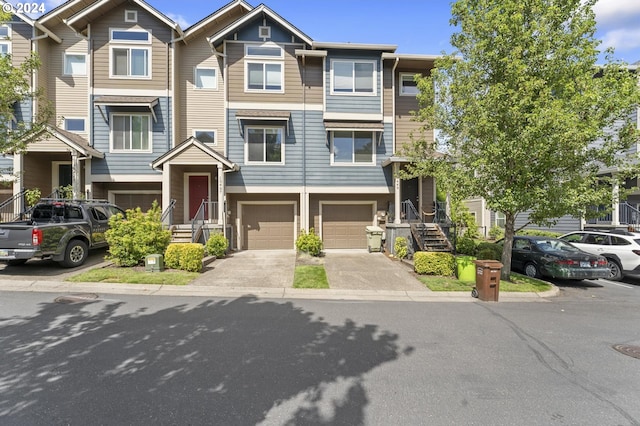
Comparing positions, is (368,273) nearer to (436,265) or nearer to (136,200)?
(436,265)

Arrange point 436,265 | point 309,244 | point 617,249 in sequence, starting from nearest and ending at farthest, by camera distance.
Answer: point 436,265 → point 617,249 → point 309,244

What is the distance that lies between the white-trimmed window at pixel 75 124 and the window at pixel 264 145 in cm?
810

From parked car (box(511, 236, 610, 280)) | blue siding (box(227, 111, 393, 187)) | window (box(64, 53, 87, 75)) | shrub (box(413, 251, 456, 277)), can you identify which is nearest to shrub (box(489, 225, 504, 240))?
parked car (box(511, 236, 610, 280))

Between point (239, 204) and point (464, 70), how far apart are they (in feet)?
37.7

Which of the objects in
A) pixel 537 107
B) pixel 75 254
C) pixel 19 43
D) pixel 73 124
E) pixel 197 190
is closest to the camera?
pixel 537 107

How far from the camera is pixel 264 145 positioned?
1512 cm

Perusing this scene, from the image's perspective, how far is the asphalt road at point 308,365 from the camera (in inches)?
128

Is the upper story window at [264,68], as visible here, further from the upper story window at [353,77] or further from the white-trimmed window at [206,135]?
the white-trimmed window at [206,135]

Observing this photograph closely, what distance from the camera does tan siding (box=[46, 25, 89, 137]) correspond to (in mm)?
14758

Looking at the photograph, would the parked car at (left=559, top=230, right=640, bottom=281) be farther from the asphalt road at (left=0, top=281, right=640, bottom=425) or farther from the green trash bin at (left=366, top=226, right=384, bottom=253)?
the green trash bin at (left=366, top=226, right=384, bottom=253)

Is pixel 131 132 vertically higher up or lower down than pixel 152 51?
lower down

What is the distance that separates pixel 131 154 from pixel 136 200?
99.0 inches

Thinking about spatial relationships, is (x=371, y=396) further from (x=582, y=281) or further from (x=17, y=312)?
(x=582, y=281)

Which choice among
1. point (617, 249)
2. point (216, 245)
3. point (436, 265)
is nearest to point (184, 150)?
point (216, 245)
